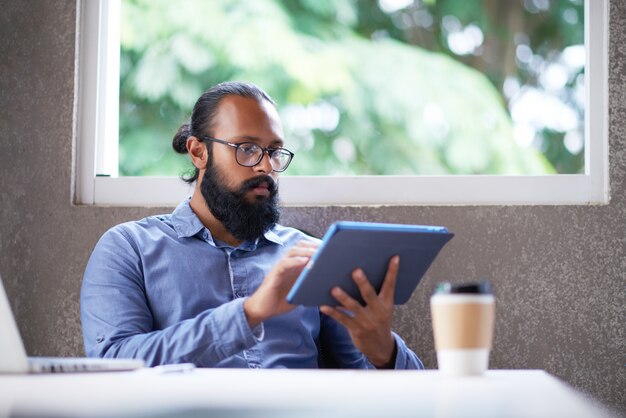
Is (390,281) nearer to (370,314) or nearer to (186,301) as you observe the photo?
(370,314)

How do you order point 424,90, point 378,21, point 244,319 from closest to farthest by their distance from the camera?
point 244,319, point 424,90, point 378,21

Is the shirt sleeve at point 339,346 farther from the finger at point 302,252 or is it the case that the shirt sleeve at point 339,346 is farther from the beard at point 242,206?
the finger at point 302,252

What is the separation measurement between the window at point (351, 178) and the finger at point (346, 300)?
2.70ft

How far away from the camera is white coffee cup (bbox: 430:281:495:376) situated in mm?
1055

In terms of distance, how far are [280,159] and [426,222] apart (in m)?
0.46

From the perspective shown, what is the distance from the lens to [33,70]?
8.09ft

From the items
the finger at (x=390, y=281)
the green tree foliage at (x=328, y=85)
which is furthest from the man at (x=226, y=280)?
the green tree foliage at (x=328, y=85)

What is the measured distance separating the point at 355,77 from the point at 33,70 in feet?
6.80

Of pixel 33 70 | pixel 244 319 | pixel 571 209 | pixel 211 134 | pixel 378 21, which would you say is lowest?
pixel 244 319

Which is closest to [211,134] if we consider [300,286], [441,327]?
[300,286]

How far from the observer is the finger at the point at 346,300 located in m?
1.56

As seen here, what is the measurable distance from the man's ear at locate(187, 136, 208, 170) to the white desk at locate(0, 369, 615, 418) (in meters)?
1.35

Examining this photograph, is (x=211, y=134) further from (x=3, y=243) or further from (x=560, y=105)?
(x=560, y=105)

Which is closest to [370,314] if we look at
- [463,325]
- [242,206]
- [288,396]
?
[463,325]
